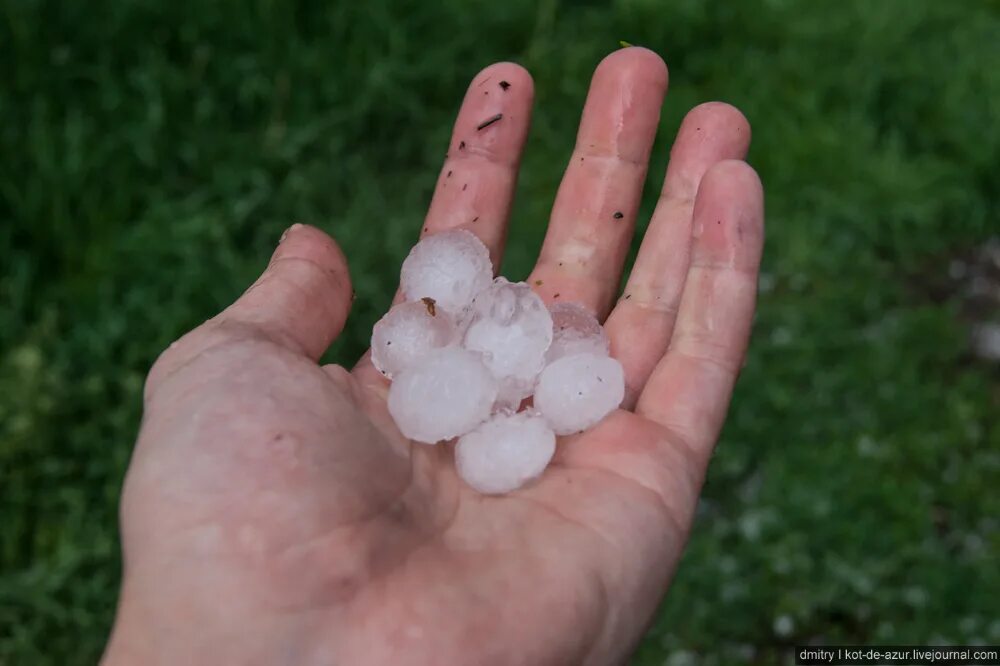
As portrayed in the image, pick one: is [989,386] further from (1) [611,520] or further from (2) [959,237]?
(1) [611,520]

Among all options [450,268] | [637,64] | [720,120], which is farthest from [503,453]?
[637,64]

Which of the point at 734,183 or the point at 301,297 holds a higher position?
the point at 734,183

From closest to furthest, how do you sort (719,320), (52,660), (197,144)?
(719,320), (52,660), (197,144)

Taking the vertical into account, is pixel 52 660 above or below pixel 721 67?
below

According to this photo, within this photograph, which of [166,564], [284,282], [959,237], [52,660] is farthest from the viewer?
[959,237]

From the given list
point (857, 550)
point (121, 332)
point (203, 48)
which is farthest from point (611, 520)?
point (203, 48)

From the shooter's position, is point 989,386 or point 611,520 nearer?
point 611,520

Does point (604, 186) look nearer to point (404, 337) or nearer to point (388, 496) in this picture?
point (404, 337)
